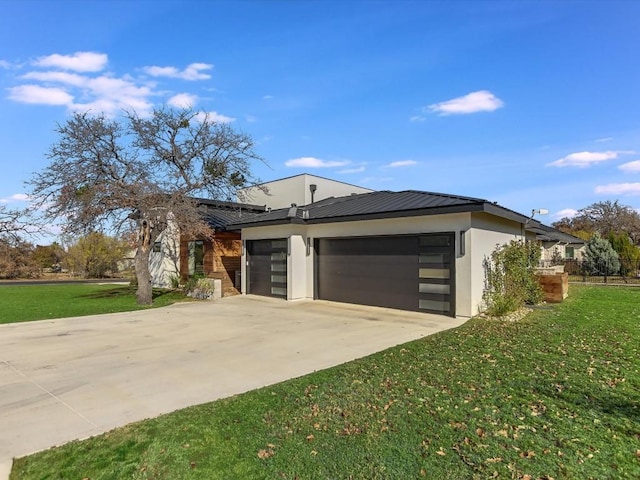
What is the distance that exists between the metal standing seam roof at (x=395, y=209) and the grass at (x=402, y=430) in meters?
4.64

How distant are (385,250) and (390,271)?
646mm

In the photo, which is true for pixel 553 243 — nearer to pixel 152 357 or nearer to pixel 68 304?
pixel 152 357

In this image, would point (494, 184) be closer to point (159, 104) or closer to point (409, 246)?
point (409, 246)

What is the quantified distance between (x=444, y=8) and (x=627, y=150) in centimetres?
1621

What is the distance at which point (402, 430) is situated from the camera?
136 inches

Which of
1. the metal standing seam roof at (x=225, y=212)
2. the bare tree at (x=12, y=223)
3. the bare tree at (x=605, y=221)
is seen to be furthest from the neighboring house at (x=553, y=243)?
the bare tree at (x=12, y=223)

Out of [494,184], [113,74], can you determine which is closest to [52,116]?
[113,74]

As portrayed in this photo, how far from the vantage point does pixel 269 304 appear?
42.2 ft

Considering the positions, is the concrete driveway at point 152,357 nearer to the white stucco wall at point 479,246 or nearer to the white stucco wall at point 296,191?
the white stucco wall at point 479,246

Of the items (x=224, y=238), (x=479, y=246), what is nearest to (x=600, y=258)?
(x=479, y=246)

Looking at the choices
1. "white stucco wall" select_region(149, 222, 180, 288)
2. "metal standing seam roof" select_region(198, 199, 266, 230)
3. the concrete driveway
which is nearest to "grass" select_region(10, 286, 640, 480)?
the concrete driveway

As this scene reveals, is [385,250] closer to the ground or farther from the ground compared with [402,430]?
farther from the ground

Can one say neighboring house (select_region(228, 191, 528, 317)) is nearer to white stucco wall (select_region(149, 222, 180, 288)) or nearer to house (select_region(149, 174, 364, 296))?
house (select_region(149, 174, 364, 296))

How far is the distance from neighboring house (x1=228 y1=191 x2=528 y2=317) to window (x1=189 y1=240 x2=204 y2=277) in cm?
249
